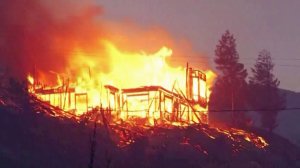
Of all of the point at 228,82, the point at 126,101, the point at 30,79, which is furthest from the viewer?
the point at 228,82

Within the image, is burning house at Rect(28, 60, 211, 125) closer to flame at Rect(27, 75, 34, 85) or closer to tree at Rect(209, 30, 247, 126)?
flame at Rect(27, 75, 34, 85)

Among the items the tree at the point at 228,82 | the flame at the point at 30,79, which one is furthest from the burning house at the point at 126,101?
the tree at the point at 228,82

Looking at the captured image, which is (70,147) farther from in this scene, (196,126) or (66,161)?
(196,126)

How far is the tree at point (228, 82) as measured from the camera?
87438mm

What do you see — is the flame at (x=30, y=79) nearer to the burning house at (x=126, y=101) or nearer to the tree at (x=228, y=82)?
the burning house at (x=126, y=101)

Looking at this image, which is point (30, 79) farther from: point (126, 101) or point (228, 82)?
point (228, 82)

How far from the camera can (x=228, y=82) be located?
89.1 meters

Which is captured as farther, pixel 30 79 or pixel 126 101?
pixel 30 79

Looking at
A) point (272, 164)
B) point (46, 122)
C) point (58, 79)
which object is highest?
point (58, 79)

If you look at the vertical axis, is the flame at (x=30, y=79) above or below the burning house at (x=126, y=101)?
above

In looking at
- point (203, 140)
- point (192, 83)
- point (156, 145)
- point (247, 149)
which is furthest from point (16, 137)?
point (192, 83)

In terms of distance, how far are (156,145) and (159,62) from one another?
74.6 ft

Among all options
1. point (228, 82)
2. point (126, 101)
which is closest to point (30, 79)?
point (126, 101)

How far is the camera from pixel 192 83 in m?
72.3
